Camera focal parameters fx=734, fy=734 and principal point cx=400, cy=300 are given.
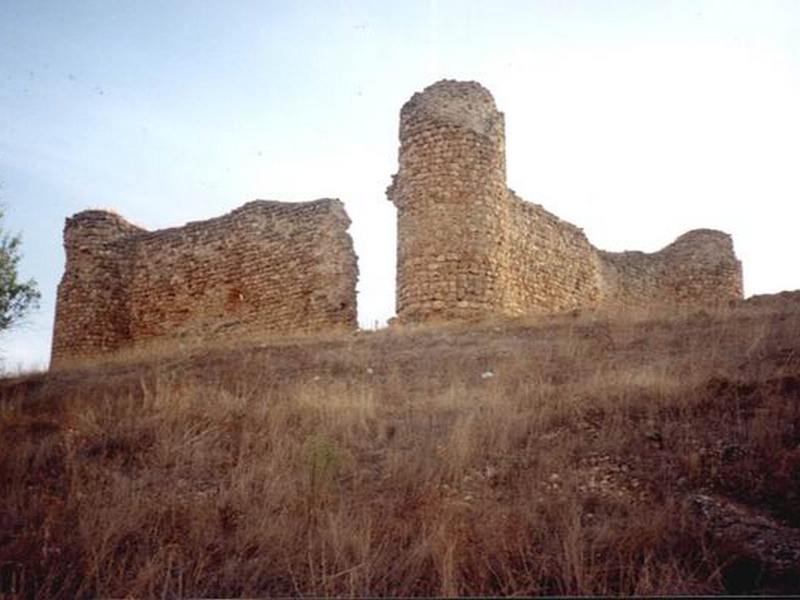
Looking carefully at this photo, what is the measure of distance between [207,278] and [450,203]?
23.0 feet

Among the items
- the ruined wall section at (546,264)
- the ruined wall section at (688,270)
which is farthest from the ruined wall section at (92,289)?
the ruined wall section at (688,270)

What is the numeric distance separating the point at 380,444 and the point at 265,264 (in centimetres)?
1203

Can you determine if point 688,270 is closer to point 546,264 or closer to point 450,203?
point 546,264

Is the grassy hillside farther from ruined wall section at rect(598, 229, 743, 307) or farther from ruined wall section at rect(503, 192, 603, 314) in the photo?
ruined wall section at rect(598, 229, 743, 307)

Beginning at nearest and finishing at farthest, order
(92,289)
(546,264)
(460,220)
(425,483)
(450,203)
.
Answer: (425,483)
(460,220)
(450,203)
(546,264)
(92,289)

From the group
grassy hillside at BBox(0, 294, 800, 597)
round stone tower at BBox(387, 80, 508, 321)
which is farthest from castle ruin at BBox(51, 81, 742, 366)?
grassy hillside at BBox(0, 294, 800, 597)

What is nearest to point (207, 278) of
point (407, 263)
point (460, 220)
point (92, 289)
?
point (92, 289)

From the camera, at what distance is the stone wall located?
16.5 meters

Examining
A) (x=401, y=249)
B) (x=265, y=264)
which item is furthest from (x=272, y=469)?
(x=265, y=264)

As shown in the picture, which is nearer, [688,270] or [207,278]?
[207,278]

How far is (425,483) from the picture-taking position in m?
4.71

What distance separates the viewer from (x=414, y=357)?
10.3 m

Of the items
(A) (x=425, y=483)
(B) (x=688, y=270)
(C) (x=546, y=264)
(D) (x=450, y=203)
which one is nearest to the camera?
(A) (x=425, y=483)

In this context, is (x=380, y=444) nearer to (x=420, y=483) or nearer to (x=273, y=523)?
(x=420, y=483)
